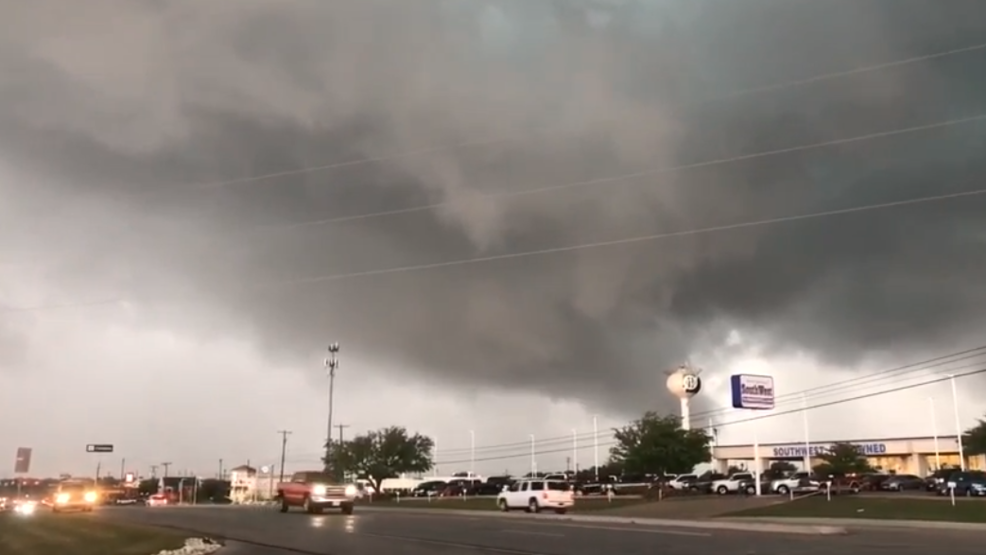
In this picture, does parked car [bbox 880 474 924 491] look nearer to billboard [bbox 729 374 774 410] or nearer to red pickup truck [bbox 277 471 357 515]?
billboard [bbox 729 374 774 410]

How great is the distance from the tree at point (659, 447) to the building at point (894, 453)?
46740 millimetres

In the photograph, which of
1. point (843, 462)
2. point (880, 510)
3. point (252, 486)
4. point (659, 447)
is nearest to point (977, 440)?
point (843, 462)

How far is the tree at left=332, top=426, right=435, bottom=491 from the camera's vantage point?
106 m

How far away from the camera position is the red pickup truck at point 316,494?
48.4 m

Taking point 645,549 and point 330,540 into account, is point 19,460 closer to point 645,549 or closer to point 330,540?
point 330,540

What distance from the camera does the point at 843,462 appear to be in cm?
9731

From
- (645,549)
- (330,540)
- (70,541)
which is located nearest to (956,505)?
(645,549)

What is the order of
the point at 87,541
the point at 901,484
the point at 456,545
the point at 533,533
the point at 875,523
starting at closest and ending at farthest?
the point at 456,545 → the point at 87,541 → the point at 533,533 → the point at 875,523 → the point at 901,484

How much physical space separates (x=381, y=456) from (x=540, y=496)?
61.4 metres

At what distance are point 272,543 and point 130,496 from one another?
11308 centimetres

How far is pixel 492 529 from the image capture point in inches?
1224

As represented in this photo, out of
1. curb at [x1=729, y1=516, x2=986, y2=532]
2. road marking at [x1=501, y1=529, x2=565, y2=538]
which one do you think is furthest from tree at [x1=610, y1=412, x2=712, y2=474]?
road marking at [x1=501, y1=529, x2=565, y2=538]

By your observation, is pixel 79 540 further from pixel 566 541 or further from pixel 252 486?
pixel 252 486

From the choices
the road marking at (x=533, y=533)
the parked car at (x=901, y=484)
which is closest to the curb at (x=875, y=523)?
the road marking at (x=533, y=533)
